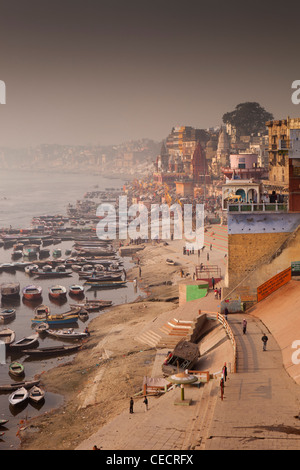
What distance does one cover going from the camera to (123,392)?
27.5 metres

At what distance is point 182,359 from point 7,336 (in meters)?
16.5

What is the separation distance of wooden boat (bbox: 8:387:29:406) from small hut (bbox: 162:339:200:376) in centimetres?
755

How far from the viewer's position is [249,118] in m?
153

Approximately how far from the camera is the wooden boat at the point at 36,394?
94.9ft

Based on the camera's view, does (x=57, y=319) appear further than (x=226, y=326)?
Yes

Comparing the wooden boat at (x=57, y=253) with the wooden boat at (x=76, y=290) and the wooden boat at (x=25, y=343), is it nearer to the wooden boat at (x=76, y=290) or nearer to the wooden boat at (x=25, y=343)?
the wooden boat at (x=76, y=290)

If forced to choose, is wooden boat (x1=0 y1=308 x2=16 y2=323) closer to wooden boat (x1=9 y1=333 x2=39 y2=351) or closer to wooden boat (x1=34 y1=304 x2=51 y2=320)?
wooden boat (x1=34 y1=304 x2=51 y2=320)

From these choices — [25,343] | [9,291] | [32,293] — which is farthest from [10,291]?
[25,343]

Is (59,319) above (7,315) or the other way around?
above

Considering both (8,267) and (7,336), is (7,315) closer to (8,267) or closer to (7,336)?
(7,336)

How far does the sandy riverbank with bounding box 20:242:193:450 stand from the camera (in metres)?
25.0

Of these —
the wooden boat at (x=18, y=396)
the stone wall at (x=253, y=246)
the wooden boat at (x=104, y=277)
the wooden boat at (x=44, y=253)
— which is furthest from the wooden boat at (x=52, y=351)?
the wooden boat at (x=44, y=253)

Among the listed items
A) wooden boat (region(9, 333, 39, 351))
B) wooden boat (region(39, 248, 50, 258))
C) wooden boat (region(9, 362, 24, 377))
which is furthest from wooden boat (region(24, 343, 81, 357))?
wooden boat (region(39, 248, 50, 258))

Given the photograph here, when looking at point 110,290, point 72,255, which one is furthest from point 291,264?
point 72,255
